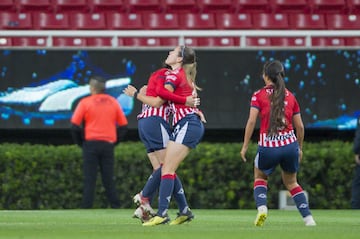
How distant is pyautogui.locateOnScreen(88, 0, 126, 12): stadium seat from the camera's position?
23.9m

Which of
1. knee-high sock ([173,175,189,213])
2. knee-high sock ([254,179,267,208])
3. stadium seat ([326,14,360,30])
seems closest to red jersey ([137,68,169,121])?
knee-high sock ([173,175,189,213])

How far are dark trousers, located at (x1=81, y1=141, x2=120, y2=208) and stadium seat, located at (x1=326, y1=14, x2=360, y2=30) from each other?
6573 mm

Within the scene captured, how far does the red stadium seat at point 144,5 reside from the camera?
23.9 m

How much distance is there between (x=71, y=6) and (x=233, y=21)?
315 cm

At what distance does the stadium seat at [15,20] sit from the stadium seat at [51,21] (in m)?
0.13

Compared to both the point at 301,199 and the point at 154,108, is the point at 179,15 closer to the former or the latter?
the point at 154,108

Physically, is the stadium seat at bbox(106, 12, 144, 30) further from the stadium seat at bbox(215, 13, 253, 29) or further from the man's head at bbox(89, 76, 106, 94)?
the man's head at bbox(89, 76, 106, 94)

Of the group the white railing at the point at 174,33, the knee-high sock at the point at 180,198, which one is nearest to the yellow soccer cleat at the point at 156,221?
the knee-high sock at the point at 180,198

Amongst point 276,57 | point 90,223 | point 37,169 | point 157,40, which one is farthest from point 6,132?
point 90,223

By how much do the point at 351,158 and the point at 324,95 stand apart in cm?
123

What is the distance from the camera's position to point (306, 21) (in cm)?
2420

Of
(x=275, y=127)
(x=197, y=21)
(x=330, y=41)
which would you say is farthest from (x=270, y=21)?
(x=275, y=127)

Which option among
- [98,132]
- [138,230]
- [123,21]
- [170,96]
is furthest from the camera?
[123,21]

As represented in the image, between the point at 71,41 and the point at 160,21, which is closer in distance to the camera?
the point at 71,41
